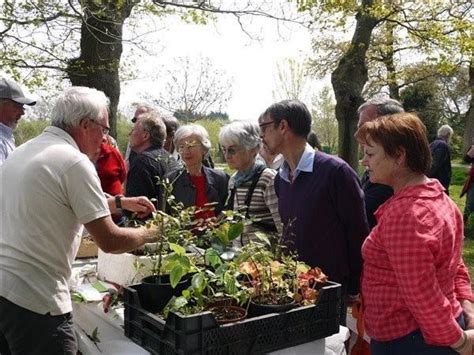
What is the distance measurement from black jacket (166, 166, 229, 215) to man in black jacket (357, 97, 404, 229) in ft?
3.46

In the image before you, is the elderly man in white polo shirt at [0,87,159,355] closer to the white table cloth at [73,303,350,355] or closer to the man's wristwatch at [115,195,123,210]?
the white table cloth at [73,303,350,355]

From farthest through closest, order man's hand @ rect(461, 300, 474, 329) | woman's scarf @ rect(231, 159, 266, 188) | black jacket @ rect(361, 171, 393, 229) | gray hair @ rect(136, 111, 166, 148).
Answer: gray hair @ rect(136, 111, 166, 148) → woman's scarf @ rect(231, 159, 266, 188) → black jacket @ rect(361, 171, 393, 229) → man's hand @ rect(461, 300, 474, 329)

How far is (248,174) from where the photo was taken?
118 inches

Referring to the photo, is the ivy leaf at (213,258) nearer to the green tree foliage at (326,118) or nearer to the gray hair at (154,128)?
the gray hair at (154,128)

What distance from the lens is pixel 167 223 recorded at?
5.82 feet

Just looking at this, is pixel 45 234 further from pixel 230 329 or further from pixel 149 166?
pixel 149 166

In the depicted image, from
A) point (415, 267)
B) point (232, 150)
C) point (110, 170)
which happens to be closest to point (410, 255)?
point (415, 267)

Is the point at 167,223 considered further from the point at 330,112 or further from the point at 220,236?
the point at 330,112

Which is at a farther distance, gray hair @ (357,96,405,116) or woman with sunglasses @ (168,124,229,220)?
woman with sunglasses @ (168,124,229,220)

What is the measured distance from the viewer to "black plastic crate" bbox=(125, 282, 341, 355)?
1.35 metres

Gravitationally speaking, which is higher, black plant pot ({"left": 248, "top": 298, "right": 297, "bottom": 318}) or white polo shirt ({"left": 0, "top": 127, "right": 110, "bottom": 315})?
white polo shirt ({"left": 0, "top": 127, "right": 110, "bottom": 315})

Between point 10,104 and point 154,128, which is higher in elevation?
point 10,104

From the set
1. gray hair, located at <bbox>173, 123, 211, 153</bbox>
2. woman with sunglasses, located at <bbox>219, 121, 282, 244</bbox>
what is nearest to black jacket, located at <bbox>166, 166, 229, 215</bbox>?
gray hair, located at <bbox>173, 123, 211, 153</bbox>

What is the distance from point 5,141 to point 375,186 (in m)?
2.54
